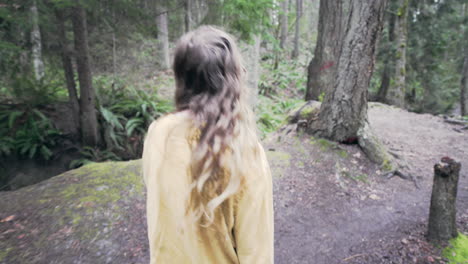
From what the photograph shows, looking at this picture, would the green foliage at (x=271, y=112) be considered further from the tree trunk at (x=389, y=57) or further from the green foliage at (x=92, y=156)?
the tree trunk at (x=389, y=57)

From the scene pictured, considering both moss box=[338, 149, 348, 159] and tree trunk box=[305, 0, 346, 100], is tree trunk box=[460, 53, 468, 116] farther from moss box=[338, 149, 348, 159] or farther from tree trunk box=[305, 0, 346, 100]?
moss box=[338, 149, 348, 159]

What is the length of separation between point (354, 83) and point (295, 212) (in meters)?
2.66

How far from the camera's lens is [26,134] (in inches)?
248

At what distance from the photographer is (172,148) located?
1.13 metres

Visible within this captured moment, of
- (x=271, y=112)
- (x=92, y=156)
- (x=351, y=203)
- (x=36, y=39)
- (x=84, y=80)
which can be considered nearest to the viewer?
(x=351, y=203)

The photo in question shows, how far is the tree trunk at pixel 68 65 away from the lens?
5.82 metres

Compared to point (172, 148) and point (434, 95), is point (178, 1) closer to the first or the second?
point (172, 148)

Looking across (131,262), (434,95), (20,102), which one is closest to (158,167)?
(131,262)

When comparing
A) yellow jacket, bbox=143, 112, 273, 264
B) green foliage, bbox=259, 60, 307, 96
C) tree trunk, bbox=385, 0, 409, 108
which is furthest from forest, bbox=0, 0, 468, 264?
green foliage, bbox=259, 60, 307, 96

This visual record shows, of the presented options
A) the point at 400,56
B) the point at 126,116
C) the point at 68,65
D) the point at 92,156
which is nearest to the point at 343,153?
the point at 92,156

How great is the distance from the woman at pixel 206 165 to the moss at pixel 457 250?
265cm

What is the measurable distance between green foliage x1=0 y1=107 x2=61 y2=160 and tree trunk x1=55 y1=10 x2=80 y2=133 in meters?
0.72

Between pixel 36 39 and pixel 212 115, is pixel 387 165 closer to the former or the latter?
pixel 212 115

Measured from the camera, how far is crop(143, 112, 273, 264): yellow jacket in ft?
3.74
